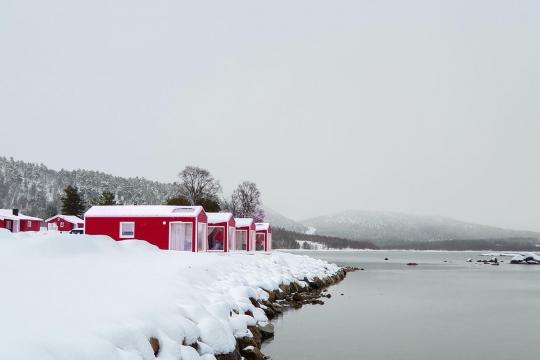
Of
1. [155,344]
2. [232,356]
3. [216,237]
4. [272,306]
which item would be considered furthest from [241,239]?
[155,344]

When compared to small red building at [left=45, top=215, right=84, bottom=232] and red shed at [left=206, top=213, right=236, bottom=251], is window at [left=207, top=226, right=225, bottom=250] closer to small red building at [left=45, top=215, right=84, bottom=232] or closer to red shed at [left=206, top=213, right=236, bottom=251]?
red shed at [left=206, top=213, right=236, bottom=251]

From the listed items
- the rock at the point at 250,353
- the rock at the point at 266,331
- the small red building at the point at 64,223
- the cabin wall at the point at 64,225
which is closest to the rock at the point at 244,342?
the rock at the point at 250,353

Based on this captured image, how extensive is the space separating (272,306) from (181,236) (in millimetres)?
17962

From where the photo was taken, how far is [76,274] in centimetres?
1484

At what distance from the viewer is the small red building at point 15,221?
6560 cm

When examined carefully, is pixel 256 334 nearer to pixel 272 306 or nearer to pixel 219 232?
pixel 272 306

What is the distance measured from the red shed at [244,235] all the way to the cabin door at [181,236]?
16.9 metres

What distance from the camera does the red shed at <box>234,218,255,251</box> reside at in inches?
2188

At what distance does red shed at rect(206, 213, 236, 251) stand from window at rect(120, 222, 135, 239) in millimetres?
7658

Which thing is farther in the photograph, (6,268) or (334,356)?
(334,356)

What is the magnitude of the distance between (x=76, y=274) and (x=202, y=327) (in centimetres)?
503

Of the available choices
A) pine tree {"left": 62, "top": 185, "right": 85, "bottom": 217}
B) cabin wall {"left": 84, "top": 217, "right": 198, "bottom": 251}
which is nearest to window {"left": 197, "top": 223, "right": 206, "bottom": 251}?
cabin wall {"left": 84, "top": 217, "right": 198, "bottom": 251}

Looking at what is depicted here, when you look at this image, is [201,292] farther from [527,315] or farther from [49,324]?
[527,315]

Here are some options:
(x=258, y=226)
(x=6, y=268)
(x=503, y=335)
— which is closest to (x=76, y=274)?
(x=6, y=268)
